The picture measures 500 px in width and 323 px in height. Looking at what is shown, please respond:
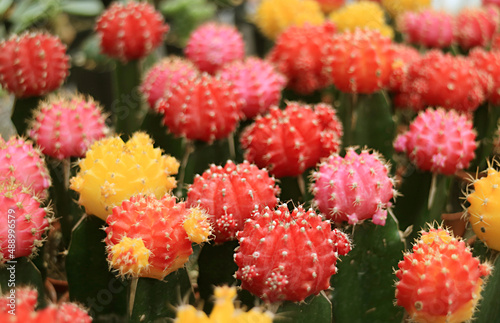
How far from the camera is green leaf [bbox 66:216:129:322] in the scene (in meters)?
0.86

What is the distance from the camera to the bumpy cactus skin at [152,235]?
0.68 metres

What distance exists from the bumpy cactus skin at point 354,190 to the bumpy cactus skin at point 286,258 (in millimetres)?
107

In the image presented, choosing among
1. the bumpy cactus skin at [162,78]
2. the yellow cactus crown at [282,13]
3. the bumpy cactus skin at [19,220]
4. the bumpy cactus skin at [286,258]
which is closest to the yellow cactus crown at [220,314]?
the bumpy cactus skin at [286,258]

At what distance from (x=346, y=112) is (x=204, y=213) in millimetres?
576

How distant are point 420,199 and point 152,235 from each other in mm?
581

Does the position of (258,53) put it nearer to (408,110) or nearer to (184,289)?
(408,110)

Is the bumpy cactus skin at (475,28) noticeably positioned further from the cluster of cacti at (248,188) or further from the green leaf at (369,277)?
the green leaf at (369,277)

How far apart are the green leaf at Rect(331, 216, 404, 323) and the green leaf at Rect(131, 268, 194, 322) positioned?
25 cm

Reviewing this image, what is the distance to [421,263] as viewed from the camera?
27.0 inches

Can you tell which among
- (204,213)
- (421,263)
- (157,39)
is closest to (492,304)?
(421,263)

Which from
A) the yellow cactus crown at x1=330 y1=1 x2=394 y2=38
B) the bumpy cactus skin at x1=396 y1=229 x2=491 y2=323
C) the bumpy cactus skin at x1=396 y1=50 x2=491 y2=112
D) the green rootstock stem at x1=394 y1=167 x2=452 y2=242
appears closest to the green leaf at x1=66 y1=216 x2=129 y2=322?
the bumpy cactus skin at x1=396 y1=229 x2=491 y2=323

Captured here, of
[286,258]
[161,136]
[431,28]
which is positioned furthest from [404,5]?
[286,258]

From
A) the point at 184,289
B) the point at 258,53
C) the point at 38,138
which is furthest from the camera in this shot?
the point at 258,53

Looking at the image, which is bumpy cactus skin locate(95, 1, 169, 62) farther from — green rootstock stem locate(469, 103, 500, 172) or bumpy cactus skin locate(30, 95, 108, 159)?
green rootstock stem locate(469, 103, 500, 172)
